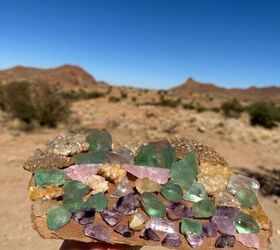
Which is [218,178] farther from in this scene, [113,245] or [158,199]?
[113,245]

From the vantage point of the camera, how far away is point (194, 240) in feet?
8.87

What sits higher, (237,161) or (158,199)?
(158,199)

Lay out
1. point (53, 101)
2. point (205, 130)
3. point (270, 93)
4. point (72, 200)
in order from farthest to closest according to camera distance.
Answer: point (270, 93), point (205, 130), point (53, 101), point (72, 200)

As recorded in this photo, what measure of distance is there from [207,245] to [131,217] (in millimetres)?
502

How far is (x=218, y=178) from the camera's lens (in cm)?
298

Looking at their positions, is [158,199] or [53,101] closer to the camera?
[158,199]

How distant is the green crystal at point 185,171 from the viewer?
9.43 feet

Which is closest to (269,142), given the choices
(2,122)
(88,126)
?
(88,126)

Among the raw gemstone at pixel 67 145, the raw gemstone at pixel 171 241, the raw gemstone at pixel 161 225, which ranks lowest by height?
the raw gemstone at pixel 171 241

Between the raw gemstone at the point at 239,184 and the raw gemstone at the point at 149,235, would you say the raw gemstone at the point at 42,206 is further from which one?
the raw gemstone at the point at 239,184

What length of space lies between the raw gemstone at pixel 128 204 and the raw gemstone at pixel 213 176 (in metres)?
0.46

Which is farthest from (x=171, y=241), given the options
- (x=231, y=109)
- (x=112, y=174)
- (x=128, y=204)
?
(x=231, y=109)

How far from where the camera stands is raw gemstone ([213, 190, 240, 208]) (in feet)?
9.31

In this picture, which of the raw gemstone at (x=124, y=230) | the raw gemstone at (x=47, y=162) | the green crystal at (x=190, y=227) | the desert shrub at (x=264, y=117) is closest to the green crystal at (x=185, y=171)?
the green crystal at (x=190, y=227)
